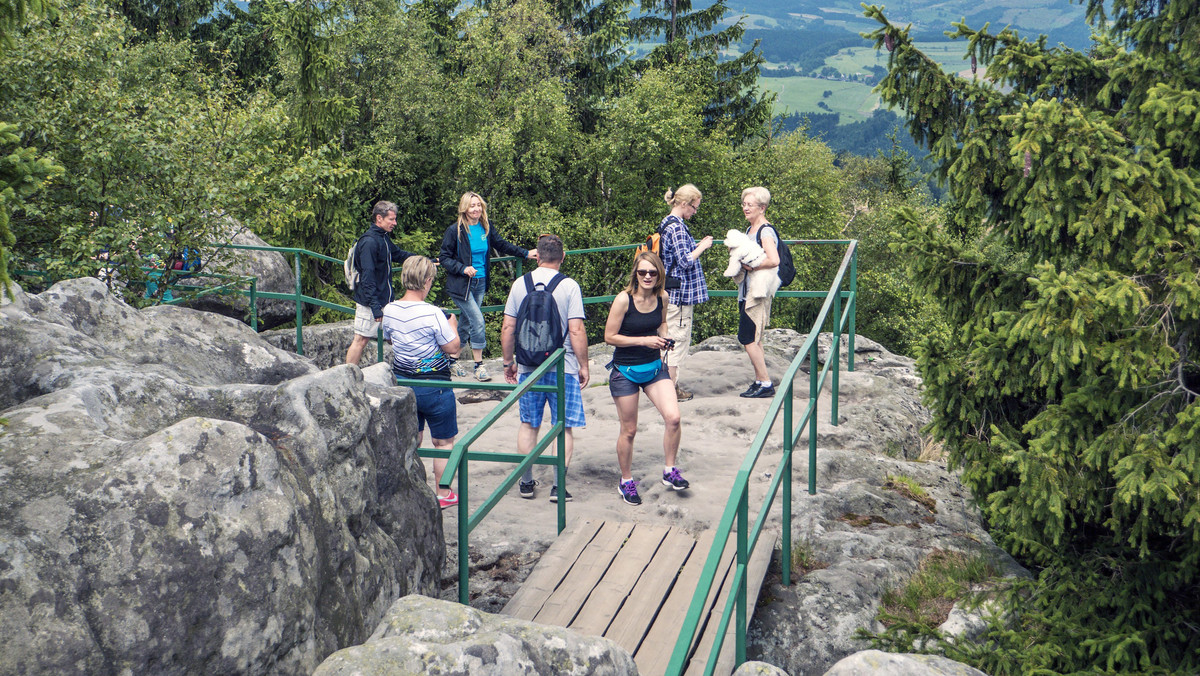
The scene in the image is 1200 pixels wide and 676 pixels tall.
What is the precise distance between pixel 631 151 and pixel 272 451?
23.4m

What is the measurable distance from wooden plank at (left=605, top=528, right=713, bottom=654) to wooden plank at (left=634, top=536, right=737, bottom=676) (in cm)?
3

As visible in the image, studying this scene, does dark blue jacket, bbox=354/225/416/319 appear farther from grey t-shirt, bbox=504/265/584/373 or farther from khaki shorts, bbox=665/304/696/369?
khaki shorts, bbox=665/304/696/369

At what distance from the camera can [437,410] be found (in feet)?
18.3

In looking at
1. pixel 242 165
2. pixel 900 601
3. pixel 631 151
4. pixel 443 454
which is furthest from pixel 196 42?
pixel 900 601

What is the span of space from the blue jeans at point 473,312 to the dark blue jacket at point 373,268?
1058 millimetres

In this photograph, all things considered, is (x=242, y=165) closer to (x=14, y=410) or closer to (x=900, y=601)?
(x=14, y=410)

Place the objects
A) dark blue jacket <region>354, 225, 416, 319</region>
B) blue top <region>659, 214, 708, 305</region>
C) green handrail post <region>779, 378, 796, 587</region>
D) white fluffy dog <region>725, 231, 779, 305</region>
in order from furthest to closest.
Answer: white fluffy dog <region>725, 231, 779, 305</region>, dark blue jacket <region>354, 225, 416, 319</region>, blue top <region>659, 214, 708, 305</region>, green handrail post <region>779, 378, 796, 587</region>

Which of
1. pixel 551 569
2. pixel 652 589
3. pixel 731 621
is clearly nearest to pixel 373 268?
pixel 551 569

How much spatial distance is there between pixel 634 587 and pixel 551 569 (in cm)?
42

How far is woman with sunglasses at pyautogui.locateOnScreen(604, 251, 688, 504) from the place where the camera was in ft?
18.3

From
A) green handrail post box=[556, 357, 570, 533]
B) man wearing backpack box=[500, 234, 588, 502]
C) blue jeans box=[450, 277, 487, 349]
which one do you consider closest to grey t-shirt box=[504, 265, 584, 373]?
man wearing backpack box=[500, 234, 588, 502]

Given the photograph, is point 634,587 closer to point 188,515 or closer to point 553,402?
point 553,402

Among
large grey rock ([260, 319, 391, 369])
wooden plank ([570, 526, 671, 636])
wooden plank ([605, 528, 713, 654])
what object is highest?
wooden plank ([570, 526, 671, 636])

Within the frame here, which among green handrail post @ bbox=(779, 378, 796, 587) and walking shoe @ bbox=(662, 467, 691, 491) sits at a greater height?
green handrail post @ bbox=(779, 378, 796, 587)
